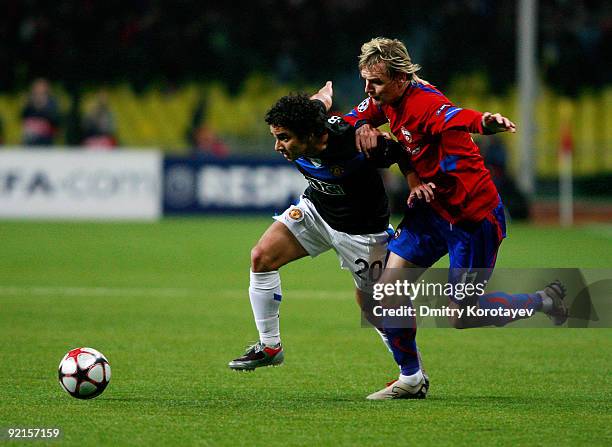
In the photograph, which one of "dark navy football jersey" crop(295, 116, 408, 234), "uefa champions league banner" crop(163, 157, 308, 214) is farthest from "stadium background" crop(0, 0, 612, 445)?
"dark navy football jersey" crop(295, 116, 408, 234)

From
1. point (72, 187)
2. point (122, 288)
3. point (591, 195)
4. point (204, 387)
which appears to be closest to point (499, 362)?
point (204, 387)

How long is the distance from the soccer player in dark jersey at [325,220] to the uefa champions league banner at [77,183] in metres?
14.5

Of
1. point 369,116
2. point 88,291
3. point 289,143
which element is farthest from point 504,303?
point 88,291

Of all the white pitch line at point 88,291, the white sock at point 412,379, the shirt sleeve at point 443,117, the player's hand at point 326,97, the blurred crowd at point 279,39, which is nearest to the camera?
the shirt sleeve at point 443,117

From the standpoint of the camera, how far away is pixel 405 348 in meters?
6.30

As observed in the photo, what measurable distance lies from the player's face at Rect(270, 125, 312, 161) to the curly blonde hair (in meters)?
0.57

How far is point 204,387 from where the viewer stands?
6465 mm

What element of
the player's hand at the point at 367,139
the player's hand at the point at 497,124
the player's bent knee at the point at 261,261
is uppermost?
the player's hand at the point at 497,124

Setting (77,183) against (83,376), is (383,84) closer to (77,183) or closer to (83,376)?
(83,376)

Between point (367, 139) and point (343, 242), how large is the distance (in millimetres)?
745

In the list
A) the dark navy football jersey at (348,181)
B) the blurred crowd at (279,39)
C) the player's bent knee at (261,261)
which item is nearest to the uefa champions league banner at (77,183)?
the blurred crowd at (279,39)

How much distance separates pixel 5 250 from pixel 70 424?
35.2ft

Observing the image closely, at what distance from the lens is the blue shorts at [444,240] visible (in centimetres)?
634

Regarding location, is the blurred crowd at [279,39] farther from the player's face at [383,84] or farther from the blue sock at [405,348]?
the blue sock at [405,348]
